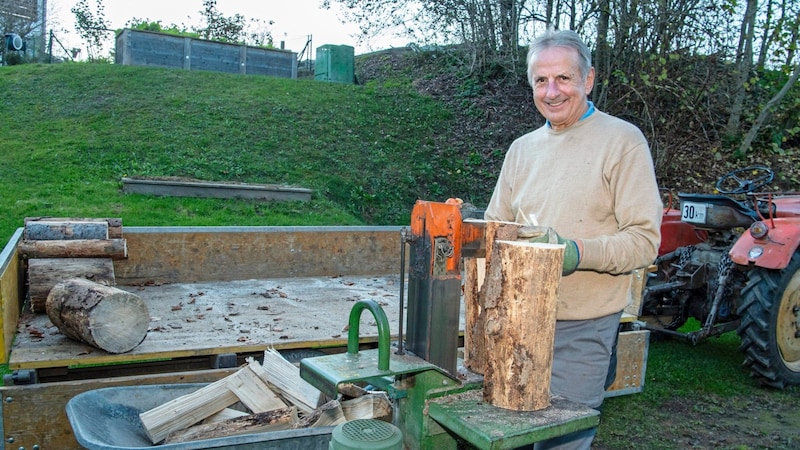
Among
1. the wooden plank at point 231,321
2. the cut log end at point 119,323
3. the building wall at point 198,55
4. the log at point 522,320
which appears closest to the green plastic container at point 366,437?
the log at point 522,320

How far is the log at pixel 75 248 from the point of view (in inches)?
165

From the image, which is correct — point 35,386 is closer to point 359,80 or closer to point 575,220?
point 575,220

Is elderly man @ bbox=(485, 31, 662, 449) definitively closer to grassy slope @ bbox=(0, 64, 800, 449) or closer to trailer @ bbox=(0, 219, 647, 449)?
trailer @ bbox=(0, 219, 647, 449)

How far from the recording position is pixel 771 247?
15.9ft

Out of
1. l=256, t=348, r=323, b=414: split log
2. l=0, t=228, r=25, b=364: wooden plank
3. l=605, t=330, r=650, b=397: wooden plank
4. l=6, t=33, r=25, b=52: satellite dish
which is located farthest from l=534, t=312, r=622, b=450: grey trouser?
l=6, t=33, r=25, b=52: satellite dish

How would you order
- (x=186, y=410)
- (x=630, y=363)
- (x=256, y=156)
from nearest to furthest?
(x=186, y=410) < (x=630, y=363) < (x=256, y=156)

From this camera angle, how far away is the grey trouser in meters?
2.34

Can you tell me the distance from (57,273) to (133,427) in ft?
5.47

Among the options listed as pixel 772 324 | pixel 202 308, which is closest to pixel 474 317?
pixel 202 308

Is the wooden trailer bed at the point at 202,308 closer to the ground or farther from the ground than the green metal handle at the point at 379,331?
closer to the ground

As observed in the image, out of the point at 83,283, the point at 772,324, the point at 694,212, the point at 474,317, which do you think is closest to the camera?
the point at 474,317

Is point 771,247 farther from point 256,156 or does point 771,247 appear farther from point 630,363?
point 256,156

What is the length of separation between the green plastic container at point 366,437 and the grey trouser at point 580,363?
26.9 inches

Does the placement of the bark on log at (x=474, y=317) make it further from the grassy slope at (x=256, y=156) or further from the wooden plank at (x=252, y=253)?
the wooden plank at (x=252, y=253)
